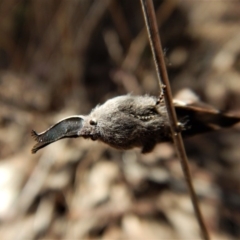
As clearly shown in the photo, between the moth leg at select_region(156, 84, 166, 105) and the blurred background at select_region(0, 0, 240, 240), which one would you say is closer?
the moth leg at select_region(156, 84, 166, 105)

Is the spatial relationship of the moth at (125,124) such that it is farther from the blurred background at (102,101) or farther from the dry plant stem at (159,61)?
the blurred background at (102,101)

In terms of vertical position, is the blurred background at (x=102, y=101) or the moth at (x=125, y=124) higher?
the blurred background at (x=102, y=101)

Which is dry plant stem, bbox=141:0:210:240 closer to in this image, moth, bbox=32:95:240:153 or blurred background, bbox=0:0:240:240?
moth, bbox=32:95:240:153

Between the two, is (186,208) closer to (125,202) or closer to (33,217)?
(125,202)

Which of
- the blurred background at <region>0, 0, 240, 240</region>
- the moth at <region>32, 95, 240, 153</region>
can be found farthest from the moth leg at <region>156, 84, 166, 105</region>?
the blurred background at <region>0, 0, 240, 240</region>

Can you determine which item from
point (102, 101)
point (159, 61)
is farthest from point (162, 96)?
point (102, 101)

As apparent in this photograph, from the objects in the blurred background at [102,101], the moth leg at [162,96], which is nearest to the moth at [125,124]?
the moth leg at [162,96]

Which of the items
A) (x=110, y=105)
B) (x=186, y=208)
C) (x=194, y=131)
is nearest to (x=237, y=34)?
(x=186, y=208)
